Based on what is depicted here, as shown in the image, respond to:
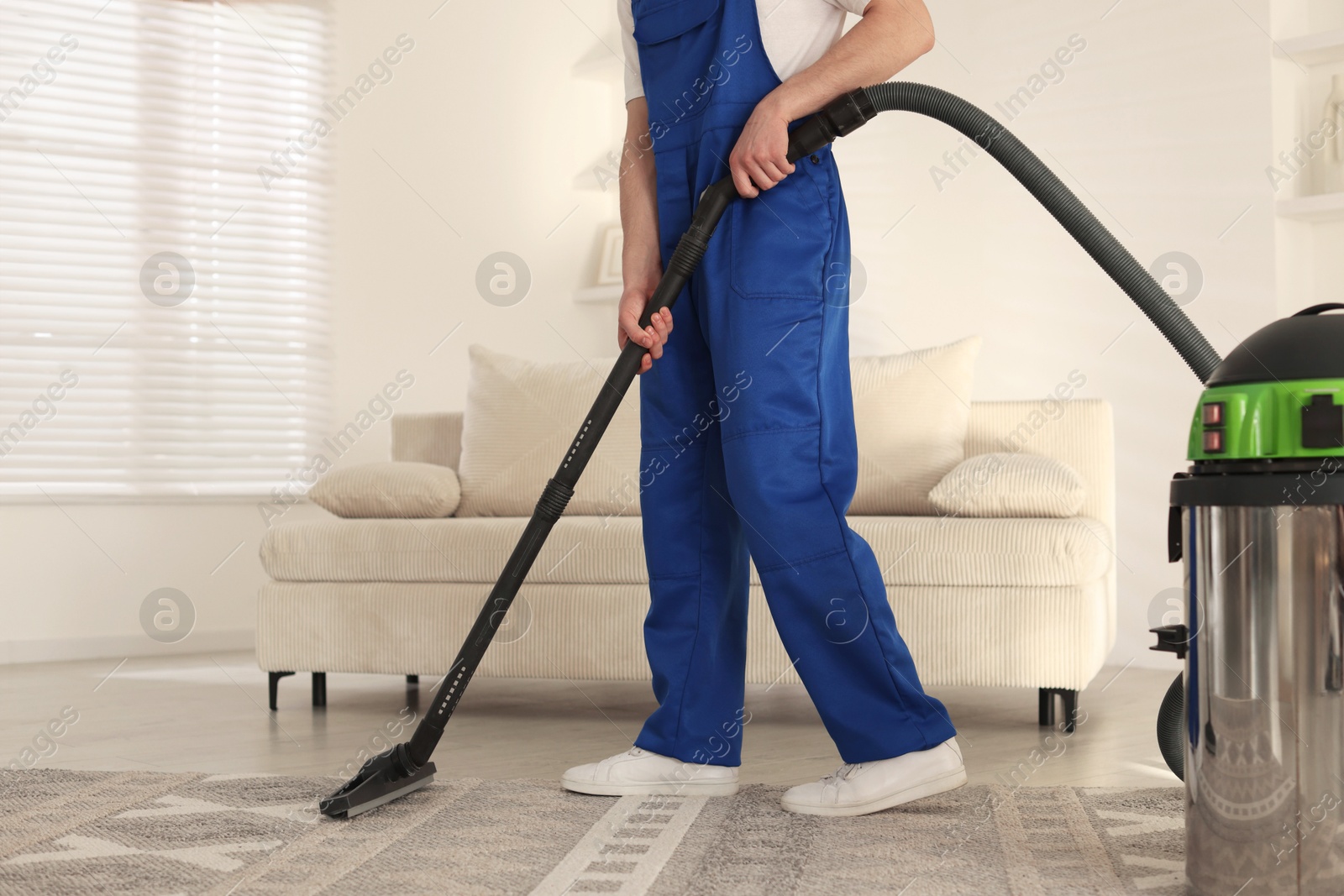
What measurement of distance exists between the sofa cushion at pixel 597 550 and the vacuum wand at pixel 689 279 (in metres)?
0.87

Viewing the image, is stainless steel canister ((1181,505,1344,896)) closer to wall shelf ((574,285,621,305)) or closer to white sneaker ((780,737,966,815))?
white sneaker ((780,737,966,815))

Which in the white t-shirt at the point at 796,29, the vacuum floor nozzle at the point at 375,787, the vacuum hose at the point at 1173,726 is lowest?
the vacuum floor nozzle at the point at 375,787

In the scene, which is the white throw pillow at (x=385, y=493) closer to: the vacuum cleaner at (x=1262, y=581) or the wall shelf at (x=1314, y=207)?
the vacuum cleaner at (x=1262, y=581)

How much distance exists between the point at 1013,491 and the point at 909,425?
415 mm

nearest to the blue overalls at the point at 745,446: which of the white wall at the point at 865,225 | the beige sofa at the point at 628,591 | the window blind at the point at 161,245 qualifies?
the beige sofa at the point at 628,591

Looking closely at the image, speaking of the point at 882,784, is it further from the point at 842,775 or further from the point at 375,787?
the point at 375,787

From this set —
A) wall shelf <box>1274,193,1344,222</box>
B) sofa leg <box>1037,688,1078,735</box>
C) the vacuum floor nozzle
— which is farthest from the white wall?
the vacuum floor nozzle

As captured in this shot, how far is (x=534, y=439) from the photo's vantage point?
292cm

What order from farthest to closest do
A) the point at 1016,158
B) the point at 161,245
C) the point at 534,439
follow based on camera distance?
the point at 161,245
the point at 534,439
the point at 1016,158

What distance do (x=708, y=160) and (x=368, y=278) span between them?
3001mm

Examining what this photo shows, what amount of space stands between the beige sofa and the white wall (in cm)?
95

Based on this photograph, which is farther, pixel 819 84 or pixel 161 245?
pixel 161 245

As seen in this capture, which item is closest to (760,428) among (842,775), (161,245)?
(842,775)

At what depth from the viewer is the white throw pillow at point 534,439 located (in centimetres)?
284
